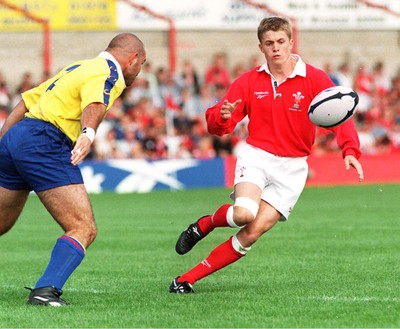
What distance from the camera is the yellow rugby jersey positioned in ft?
25.5

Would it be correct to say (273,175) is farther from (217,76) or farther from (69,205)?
(217,76)

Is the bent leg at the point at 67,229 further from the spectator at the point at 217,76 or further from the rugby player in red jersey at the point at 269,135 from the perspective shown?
the spectator at the point at 217,76

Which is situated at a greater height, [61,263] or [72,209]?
[72,209]

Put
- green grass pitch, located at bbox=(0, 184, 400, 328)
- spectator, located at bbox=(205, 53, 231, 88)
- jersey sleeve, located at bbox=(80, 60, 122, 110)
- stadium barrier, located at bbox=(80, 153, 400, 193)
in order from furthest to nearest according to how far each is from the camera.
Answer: spectator, located at bbox=(205, 53, 231, 88) < stadium barrier, located at bbox=(80, 153, 400, 193) < jersey sleeve, located at bbox=(80, 60, 122, 110) < green grass pitch, located at bbox=(0, 184, 400, 328)

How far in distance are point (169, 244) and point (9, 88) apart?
1320 centimetres

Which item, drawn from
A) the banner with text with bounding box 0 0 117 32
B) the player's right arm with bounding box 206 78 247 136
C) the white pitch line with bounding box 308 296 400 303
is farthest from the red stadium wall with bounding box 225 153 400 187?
the white pitch line with bounding box 308 296 400 303

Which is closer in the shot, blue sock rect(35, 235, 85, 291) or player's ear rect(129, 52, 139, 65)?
blue sock rect(35, 235, 85, 291)

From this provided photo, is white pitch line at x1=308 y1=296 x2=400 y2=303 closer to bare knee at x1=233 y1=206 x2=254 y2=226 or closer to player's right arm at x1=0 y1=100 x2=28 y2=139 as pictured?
bare knee at x1=233 y1=206 x2=254 y2=226

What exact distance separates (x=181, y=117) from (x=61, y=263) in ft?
51.9

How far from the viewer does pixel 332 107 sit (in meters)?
8.30

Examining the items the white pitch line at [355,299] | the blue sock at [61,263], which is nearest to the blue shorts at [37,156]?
the blue sock at [61,263]

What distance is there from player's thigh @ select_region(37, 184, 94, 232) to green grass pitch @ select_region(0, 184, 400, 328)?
23.5 inches

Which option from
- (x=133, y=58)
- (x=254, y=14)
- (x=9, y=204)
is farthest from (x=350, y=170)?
(x=9, y=204)

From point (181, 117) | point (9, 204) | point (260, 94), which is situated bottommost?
point (181, 117)
